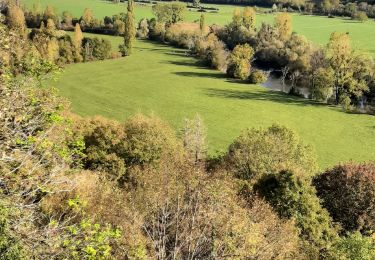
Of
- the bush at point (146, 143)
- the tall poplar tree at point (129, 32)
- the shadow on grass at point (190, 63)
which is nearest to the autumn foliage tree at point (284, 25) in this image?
the shadow on grass at point (190, 63)

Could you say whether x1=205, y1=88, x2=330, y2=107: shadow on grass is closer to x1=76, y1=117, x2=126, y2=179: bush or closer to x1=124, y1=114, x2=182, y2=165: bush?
x1=124, y1=114, x2=182, y2=165: bush

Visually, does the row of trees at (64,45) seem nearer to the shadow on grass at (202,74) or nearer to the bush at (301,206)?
the shadow on grass at (202,74)

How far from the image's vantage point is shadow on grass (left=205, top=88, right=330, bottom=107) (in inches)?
4173

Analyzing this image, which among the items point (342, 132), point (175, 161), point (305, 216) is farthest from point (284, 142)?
point (342, 132)

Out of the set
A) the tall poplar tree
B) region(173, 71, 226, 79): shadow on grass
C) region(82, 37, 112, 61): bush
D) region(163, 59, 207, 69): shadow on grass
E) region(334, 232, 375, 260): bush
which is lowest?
region(334, 232, 375, 260): bush

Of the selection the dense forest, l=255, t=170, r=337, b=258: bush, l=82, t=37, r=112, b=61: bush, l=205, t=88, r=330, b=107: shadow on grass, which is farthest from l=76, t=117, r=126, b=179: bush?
l=82, t=37, r=112, b=61: bush

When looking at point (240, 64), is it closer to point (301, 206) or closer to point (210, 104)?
point (210, 104)

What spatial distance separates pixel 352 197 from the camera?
40812 millimetres

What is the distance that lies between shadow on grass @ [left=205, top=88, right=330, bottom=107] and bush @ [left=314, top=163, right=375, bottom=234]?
6311 centimetres

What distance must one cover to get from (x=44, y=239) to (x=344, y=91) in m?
103

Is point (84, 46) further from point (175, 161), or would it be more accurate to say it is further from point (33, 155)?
point (33, 155)

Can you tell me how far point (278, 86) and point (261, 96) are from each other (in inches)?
768

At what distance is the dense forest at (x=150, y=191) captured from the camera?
1338cm

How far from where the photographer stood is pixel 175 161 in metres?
47.8
